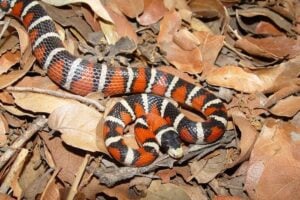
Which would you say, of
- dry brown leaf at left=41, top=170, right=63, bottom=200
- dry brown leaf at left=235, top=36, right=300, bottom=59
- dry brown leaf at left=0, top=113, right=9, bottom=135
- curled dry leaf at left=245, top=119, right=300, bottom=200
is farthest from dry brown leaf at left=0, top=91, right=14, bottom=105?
dry brown leaf at left=235, top=36, right=300, bottom=59

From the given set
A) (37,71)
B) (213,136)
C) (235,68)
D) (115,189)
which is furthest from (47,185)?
(235,68)

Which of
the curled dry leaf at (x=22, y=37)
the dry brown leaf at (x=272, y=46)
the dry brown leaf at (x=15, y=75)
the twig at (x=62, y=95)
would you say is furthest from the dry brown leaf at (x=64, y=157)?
the dry brown leaf at (x=272, y=46)

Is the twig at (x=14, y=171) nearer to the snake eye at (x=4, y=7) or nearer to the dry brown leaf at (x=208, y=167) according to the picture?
the dry brown leaf at (x=208, y=167)

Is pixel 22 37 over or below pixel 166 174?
over

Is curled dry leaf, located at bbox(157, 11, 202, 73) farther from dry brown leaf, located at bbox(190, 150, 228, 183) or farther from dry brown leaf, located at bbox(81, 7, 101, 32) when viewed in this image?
dry brown leaf, located at bbox(190, 150, 228, 183)

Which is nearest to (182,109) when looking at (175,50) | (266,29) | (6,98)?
(175,50)

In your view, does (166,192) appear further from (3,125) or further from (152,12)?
(152,12)
